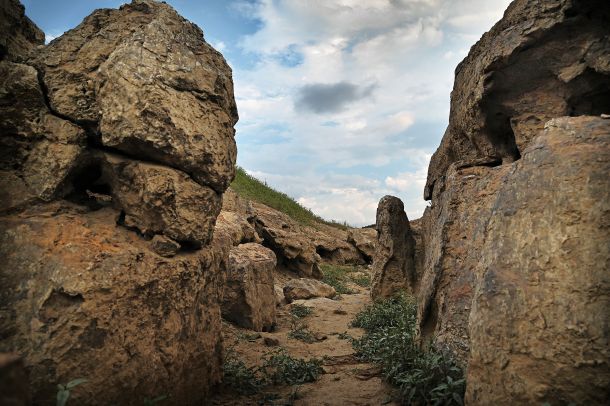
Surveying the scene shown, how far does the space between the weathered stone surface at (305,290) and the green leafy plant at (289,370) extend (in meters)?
7.01

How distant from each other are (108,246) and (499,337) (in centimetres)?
413

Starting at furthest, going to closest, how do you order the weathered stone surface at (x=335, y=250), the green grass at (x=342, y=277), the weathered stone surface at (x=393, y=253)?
the weathered stone surface at (x=335, y=250) < the green grass at (x=342, y=277) < the weathered stone surface at (x=393, y=253)

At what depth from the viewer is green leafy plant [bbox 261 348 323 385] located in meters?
6.56

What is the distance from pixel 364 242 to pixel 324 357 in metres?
19.4

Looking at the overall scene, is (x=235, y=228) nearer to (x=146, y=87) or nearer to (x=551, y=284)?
(x=146, y=87)

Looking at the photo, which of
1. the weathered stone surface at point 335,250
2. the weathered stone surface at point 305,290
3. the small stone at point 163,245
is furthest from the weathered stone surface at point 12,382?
the weathered stone surface at point 335,250

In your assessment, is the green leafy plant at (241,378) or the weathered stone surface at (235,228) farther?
the weathered stone surface at (235,228)

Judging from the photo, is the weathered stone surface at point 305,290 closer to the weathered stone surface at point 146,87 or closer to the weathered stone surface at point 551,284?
the weathered stone surface at point 146,87

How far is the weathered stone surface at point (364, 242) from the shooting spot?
89.2 feet

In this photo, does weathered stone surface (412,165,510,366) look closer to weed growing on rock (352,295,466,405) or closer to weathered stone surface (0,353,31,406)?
weed growing on rock (352,295,466,405)

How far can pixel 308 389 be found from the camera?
6.25 m

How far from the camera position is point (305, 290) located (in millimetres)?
15023

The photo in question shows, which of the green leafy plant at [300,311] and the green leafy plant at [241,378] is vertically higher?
the green leafy plant at [300,311]

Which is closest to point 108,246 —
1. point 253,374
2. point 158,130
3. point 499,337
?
point 158,130
